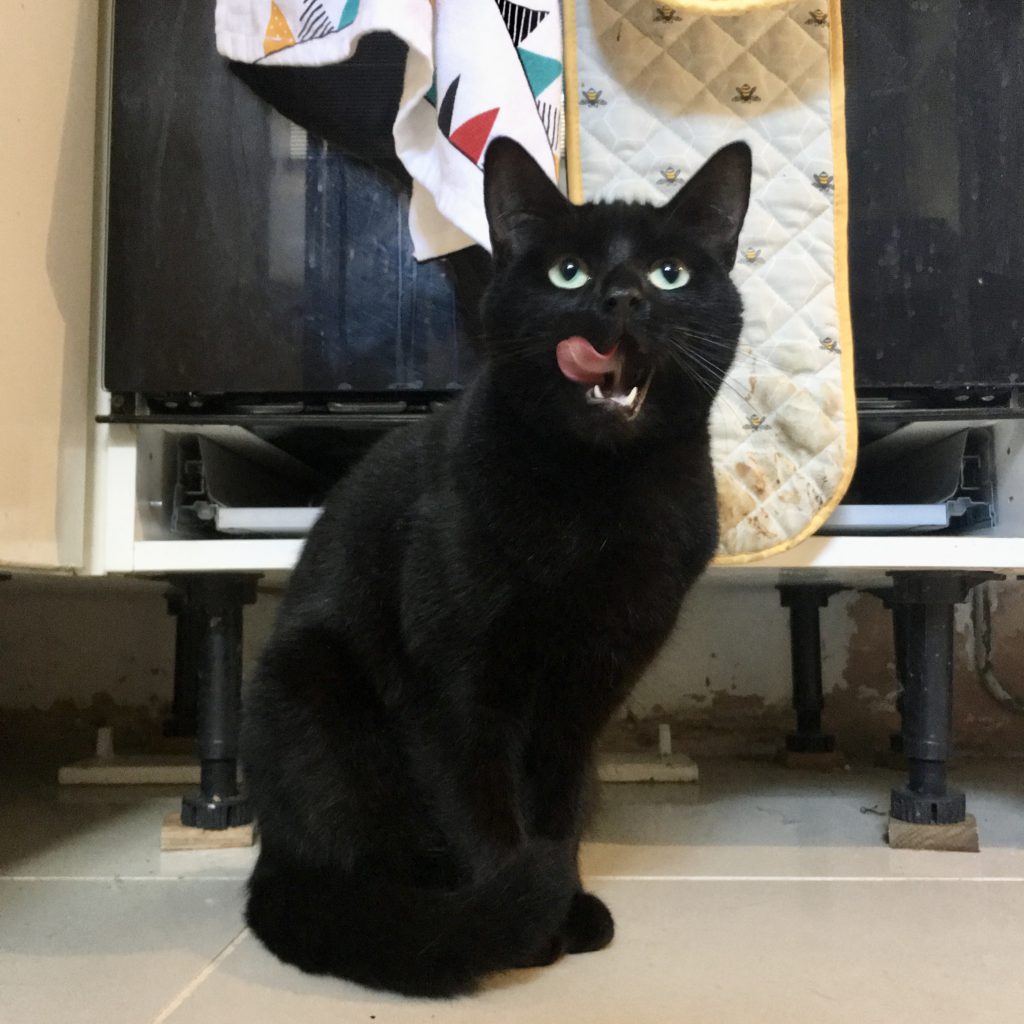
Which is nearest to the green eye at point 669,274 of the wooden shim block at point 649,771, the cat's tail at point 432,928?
the cat's tail at point 432,928

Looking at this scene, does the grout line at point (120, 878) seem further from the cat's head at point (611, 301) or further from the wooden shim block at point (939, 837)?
the wooden shim block at point (939, 837)

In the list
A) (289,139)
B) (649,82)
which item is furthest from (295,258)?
(649,82)

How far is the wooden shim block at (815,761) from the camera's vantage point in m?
1.48

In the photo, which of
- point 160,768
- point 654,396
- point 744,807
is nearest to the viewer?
point 654,396

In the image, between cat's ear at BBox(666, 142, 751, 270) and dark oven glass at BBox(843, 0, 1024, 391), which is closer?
cat's ear at BBox(666, 142, 751, 270)

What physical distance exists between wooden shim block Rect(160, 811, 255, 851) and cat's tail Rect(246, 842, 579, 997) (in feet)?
1.26

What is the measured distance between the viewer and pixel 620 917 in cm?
80

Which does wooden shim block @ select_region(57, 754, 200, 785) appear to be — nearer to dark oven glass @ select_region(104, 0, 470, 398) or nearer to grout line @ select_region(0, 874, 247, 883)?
grout line @ select_region(0, 874, 247, 883)

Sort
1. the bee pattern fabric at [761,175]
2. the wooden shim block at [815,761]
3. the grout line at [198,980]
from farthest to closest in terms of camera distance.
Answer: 1. the wooden shim block at [815,761]
2. the bee pattern fabric at [761,175]
3. the grout line at [198,980]

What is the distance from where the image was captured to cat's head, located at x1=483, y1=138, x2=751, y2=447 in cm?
68

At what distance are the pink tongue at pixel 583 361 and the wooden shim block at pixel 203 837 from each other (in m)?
0.70

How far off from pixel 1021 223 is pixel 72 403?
1100 mm

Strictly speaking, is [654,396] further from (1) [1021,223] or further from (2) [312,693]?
(1) [1021,223]

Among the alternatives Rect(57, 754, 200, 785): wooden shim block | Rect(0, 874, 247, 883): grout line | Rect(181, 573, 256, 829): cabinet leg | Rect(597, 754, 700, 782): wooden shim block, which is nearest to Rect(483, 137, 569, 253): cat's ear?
Rect(181, 573, 256, 829): cabinet leg
